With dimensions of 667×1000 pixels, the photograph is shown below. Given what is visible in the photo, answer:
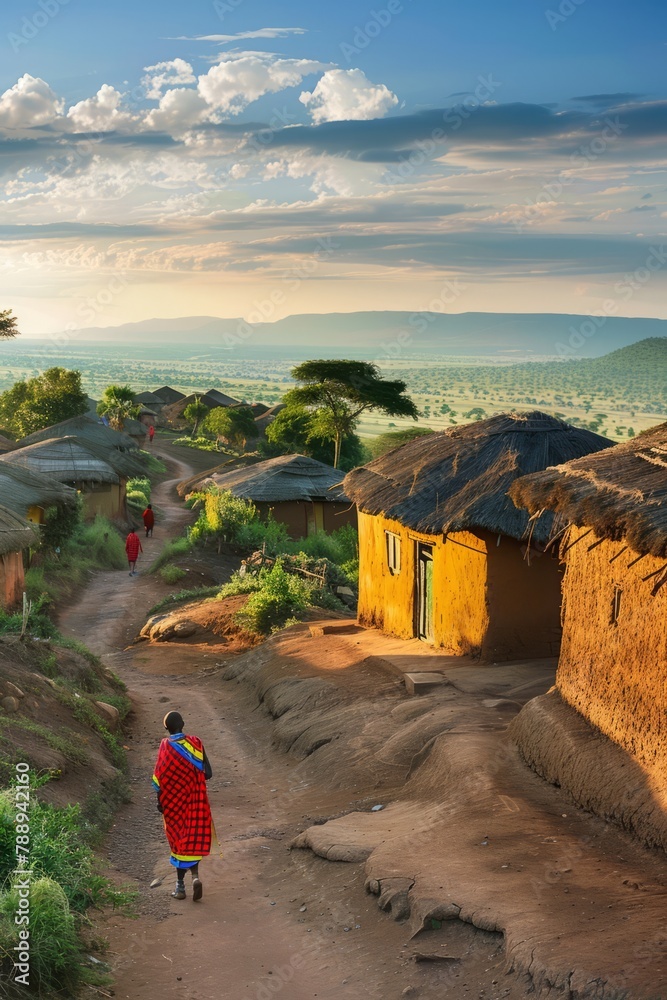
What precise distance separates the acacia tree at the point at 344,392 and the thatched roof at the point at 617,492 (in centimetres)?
3566

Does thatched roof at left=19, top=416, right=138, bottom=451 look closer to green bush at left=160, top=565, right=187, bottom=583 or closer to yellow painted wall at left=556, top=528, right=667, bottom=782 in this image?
green bush at left=160, top=565, right=187, bottom=583

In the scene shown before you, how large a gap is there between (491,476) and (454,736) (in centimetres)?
500

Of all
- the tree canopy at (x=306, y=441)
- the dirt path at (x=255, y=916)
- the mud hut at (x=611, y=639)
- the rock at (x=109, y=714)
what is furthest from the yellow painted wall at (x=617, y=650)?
the tree canopy at (x=306, y=441)

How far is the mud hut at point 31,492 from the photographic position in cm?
2260

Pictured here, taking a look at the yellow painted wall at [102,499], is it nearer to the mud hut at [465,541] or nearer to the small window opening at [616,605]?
the mud hut at [465,541]

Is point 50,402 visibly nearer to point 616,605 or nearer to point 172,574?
point 172,574

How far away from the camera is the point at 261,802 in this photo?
9922mm

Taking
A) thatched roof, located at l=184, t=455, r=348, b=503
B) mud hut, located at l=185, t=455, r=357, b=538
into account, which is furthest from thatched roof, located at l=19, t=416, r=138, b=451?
mud hut, located at l=185, t=455, r=357, b=538

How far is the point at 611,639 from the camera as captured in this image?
7.86 m

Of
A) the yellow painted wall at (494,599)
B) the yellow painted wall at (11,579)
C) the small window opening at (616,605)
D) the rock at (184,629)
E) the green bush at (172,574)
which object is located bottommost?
the rock at (184,629)

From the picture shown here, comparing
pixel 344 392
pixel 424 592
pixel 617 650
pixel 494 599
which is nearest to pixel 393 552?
pixel 424 592

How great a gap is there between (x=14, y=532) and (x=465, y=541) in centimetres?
900

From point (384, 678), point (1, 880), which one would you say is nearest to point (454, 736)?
point (384, 678)

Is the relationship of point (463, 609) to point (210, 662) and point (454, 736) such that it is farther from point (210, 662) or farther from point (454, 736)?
Result: point (210, 662)
